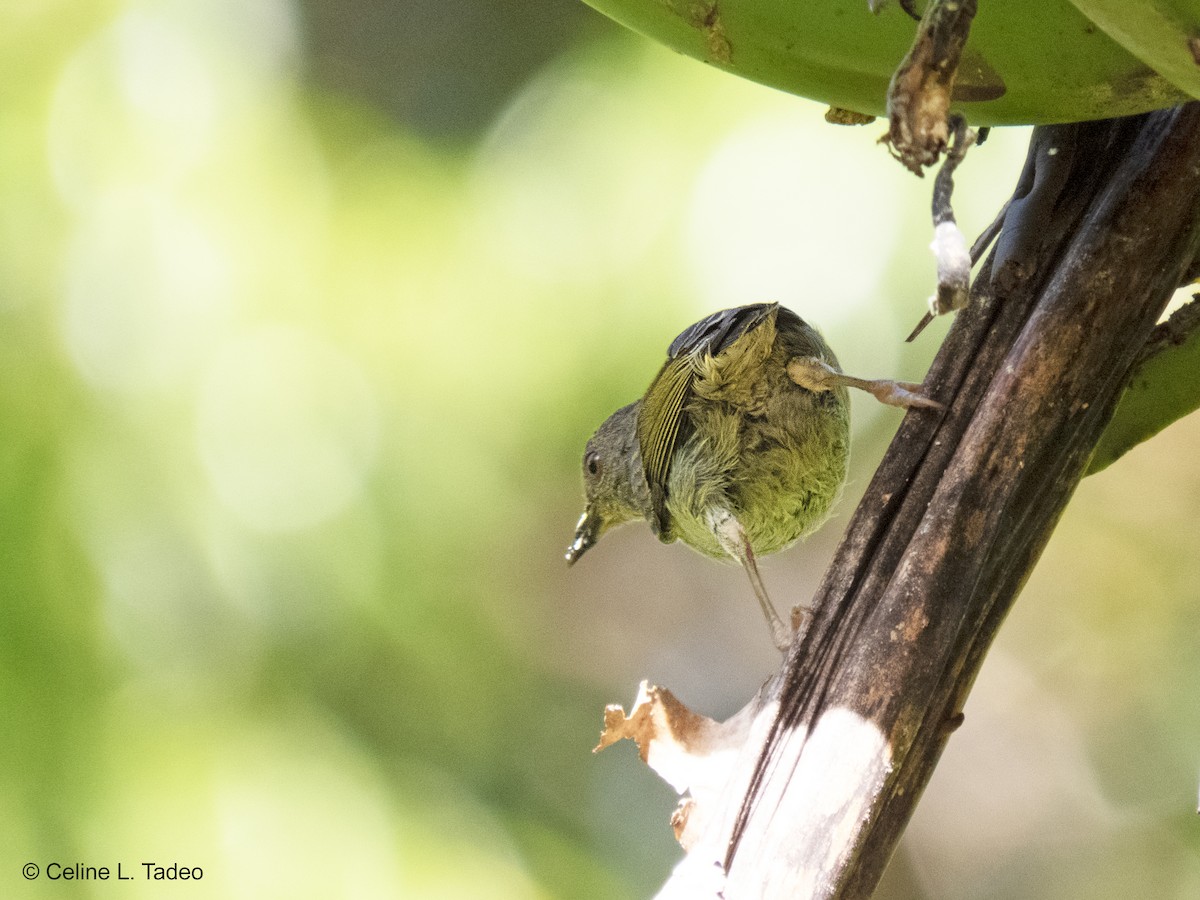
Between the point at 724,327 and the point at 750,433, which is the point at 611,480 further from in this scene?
the point at 724,327

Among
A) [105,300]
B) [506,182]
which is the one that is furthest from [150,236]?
[506,182]

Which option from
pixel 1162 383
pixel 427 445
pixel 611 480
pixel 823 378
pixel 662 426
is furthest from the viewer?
pixel 427 445

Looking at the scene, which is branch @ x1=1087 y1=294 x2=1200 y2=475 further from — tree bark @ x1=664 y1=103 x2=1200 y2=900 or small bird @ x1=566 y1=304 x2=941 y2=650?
small bird @ x1=566 y1=304 x2=941 y2=650

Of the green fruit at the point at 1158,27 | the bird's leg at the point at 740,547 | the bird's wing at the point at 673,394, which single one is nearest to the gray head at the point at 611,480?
the bird's wing at the point at 673,394

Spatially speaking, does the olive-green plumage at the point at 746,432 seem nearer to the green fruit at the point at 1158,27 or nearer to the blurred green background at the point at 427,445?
the blurred green background at the point at 427,445

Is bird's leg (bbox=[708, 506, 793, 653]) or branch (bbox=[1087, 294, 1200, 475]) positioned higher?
bird's leg (bbox=[708, 506, 793, 653])

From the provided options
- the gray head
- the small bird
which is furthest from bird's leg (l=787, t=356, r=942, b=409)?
the gray head

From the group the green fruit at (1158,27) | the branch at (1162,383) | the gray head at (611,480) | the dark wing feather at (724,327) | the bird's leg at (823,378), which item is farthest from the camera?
the gray head at (611,480)

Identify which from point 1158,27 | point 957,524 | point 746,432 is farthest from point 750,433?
point 1158,27
